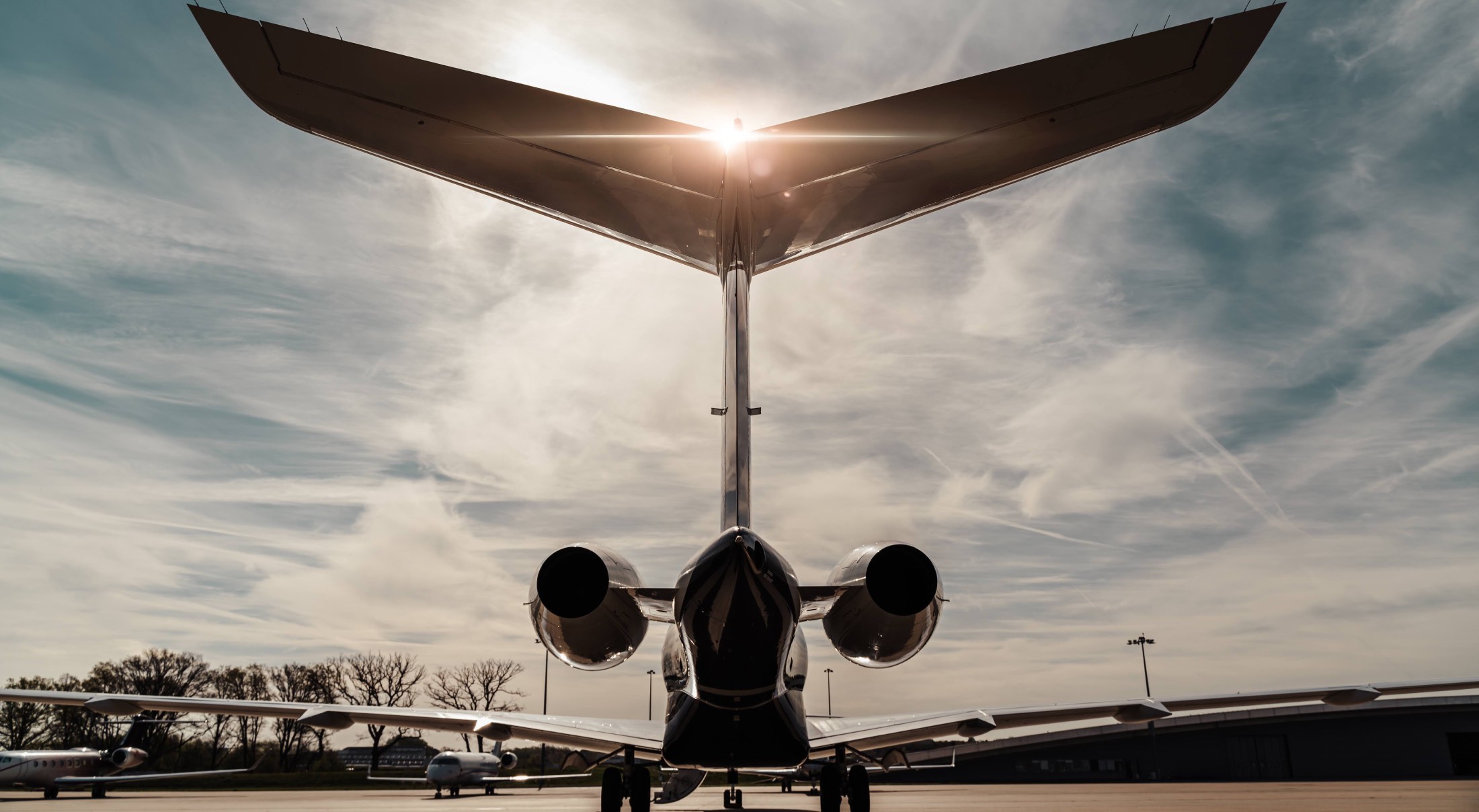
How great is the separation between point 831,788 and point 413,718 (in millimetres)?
5976

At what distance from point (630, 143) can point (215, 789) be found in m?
46.9

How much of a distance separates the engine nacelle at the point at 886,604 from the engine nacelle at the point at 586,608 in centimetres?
185

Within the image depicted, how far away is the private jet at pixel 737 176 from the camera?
656cm

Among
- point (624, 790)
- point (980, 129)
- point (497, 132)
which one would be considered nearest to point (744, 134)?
point (980, 129)

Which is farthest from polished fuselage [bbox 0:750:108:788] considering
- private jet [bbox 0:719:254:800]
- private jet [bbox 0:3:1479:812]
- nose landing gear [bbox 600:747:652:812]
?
private jet [bbox 0:3:1479:812]

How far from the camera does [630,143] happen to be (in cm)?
790

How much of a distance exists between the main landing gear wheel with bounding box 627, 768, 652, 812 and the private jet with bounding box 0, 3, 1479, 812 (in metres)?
3.00

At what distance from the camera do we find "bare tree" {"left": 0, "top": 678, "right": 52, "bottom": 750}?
48125mm

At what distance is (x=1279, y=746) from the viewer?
4350 cm

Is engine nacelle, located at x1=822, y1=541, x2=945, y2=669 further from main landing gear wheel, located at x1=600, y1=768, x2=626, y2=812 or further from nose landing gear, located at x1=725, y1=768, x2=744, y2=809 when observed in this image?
nose landing gear, located at x1=725, y1=768, x2=744, y2=809

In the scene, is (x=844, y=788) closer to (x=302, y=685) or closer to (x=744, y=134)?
(x=744, y=134)

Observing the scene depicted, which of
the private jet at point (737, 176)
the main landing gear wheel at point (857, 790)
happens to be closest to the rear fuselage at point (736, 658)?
the private jet at point (737, 176)

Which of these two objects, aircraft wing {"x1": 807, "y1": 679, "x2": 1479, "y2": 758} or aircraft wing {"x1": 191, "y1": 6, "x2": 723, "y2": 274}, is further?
aircraft wing {"x1": 807, "y1": 679, "x2": 1479, "y2": 758}

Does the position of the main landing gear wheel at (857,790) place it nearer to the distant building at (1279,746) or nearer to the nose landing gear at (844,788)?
the nose landing gear at (844,788)
